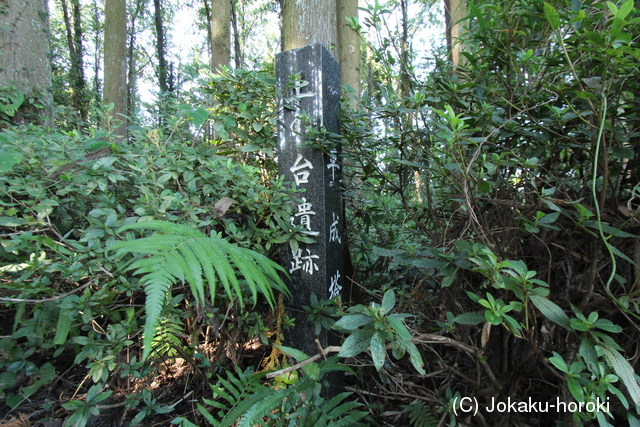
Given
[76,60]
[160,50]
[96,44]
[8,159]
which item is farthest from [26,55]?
[96,44]

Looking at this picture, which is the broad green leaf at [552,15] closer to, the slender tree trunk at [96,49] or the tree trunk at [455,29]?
the tree trunk at [455,29]

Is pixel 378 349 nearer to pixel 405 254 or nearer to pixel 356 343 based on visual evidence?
pixel 356 343

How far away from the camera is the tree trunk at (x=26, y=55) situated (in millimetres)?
2441

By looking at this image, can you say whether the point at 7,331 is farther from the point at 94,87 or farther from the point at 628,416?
the point at 94,87

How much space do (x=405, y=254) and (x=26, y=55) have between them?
130 inches

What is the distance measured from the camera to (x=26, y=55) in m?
2.57

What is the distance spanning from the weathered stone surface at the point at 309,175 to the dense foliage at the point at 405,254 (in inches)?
4.8

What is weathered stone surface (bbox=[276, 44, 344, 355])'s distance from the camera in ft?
5.64

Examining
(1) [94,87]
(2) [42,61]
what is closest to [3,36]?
(2) [42,61]

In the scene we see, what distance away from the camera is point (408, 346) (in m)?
0.84

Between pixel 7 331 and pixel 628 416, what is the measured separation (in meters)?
2.50

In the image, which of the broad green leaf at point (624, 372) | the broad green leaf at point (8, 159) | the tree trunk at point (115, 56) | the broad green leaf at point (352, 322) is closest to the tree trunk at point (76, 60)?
the tree trunk at point (115, 56)

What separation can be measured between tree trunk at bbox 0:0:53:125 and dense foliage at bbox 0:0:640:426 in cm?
111

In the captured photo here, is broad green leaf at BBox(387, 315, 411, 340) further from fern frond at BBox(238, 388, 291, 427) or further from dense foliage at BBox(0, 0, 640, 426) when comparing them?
fern frond at BBox(238, 388, 291, 427)
